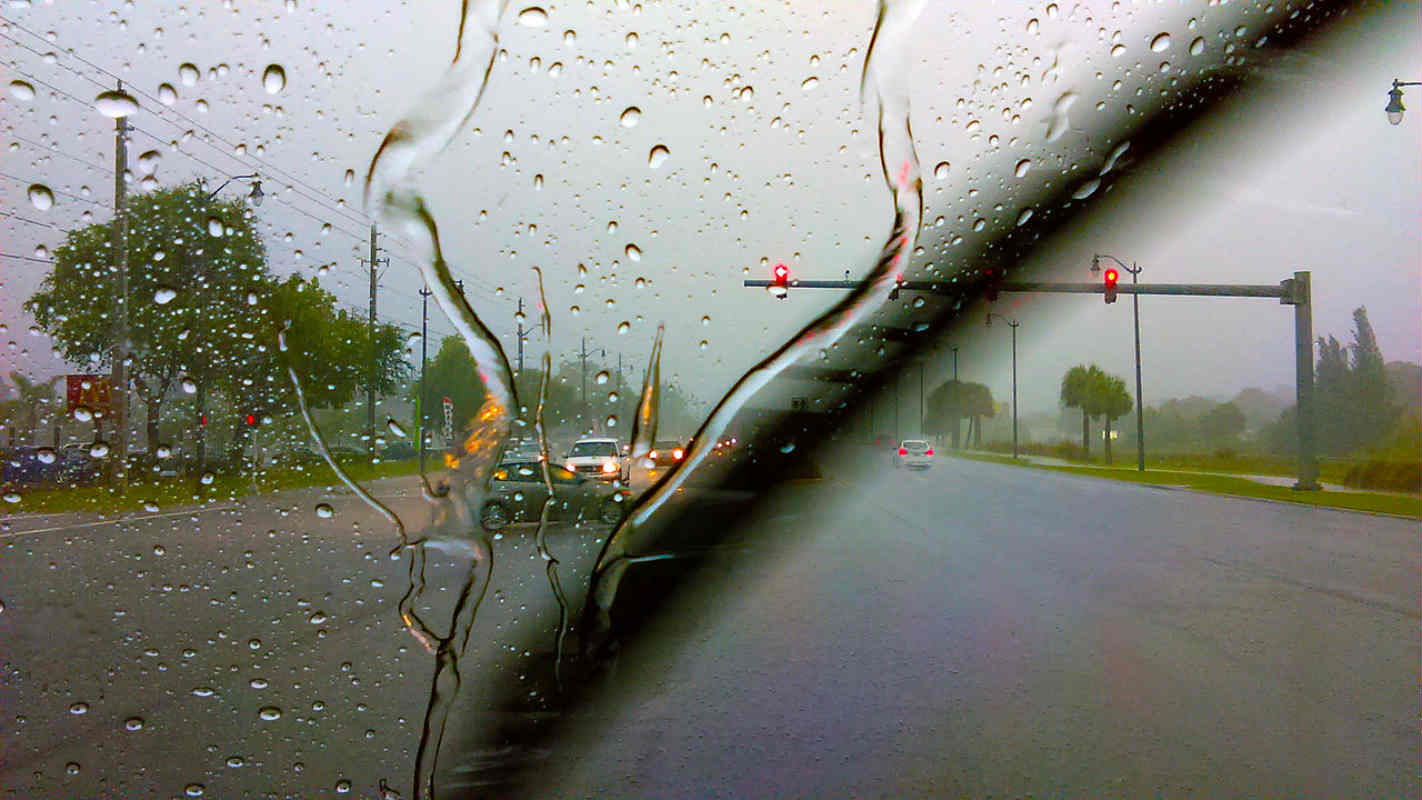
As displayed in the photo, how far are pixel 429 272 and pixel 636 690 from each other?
3263 millimetres

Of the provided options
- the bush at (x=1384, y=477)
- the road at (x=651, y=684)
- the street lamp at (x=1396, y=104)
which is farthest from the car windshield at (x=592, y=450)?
the bush at (x=1384, y=477)

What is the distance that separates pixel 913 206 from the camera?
2.90m

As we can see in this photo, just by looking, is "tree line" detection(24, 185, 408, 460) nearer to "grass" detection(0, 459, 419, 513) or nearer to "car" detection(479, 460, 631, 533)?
"grass" detection(0, 459, 419, 513)

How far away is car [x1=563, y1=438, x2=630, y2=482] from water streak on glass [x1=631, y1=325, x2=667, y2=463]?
5.7 inches

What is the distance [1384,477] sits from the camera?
94.5 feet

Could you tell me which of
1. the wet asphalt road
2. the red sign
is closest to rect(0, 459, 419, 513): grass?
the red sign

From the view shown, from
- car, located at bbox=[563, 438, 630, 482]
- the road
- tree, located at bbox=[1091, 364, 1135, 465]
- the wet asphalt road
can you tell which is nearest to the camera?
car, located at bbox=[563, 438, 630, 482]

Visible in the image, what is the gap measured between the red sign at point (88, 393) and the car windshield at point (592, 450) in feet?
4.79

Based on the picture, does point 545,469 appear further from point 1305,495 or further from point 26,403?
point 1305,495

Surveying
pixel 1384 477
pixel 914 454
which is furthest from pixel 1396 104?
pixel 914 454

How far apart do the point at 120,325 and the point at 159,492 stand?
1.76 feet

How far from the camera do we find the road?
367 cm

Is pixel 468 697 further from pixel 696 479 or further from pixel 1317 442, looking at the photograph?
pixel 1317 442

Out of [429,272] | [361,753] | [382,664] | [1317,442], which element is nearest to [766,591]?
[382,664]
